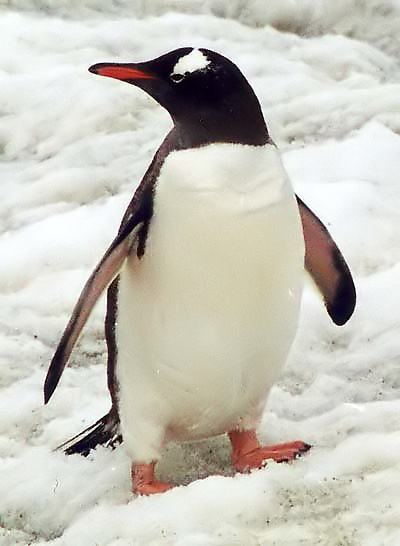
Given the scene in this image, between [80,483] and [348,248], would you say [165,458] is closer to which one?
[80,483]

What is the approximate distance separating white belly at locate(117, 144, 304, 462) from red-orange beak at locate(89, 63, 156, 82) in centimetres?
12

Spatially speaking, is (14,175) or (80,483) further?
(14,175)

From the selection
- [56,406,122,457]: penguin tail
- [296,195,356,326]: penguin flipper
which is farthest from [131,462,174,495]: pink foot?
[296,195,356,326]: penguin flipper

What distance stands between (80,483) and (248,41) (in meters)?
2.20

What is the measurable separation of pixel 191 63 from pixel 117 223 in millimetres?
1164

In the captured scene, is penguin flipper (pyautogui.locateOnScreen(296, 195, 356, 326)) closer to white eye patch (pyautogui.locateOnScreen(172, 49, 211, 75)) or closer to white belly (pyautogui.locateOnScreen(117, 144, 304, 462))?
white belly (pyautogui.locateOnScreen(117, 144, 304, 462))

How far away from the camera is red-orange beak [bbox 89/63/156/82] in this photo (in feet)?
4.43

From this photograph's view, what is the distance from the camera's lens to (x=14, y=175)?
8.93ft

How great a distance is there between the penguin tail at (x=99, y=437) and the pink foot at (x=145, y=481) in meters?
0.11

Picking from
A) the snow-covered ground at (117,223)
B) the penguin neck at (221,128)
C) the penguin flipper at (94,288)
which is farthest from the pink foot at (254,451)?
the penguin neck at (221,128)

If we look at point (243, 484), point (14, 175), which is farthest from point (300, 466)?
point (14, 175)

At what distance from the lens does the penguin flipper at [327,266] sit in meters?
1.50

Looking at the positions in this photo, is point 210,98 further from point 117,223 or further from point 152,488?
point 117,223

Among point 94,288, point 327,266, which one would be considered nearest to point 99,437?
point 94,288
